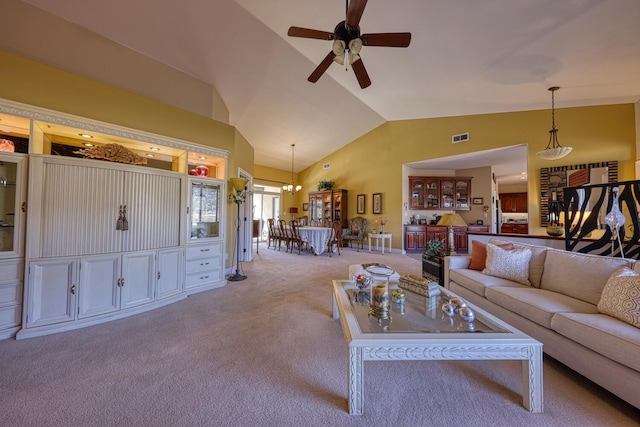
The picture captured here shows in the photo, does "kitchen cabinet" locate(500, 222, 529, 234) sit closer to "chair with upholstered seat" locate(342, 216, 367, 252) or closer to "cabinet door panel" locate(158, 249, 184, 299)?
"chair with upholstered seat" locate(342, 216, 367, 252)

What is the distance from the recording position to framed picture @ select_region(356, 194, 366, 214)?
7984 millimetres

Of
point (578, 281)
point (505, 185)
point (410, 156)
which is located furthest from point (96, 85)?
point (505, 185)

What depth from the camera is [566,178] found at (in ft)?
15.3

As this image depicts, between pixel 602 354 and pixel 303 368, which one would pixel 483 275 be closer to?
pixel 602 354

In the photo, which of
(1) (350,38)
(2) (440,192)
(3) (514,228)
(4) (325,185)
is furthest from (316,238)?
(3) (514,228)

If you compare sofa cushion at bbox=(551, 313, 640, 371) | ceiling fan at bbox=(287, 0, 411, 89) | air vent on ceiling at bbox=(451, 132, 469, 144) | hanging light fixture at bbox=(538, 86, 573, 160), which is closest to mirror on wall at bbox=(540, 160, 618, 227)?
hanging light fixture at bbox=(538, 86, 573, 160)

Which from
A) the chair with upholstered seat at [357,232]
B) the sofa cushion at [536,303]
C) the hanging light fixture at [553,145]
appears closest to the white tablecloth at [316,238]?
the chair with upholstered seat at [357,232]

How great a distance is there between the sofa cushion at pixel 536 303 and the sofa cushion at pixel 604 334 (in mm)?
100

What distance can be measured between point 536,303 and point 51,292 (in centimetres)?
443

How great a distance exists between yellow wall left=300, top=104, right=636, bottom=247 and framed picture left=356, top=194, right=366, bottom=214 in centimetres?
17

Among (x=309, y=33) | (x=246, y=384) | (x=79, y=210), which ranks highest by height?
(x=309, y=33)

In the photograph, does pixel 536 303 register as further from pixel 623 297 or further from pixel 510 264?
pixel 510 264

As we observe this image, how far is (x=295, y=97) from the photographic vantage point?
510 cm

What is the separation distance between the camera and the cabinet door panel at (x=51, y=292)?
7.45 ft
